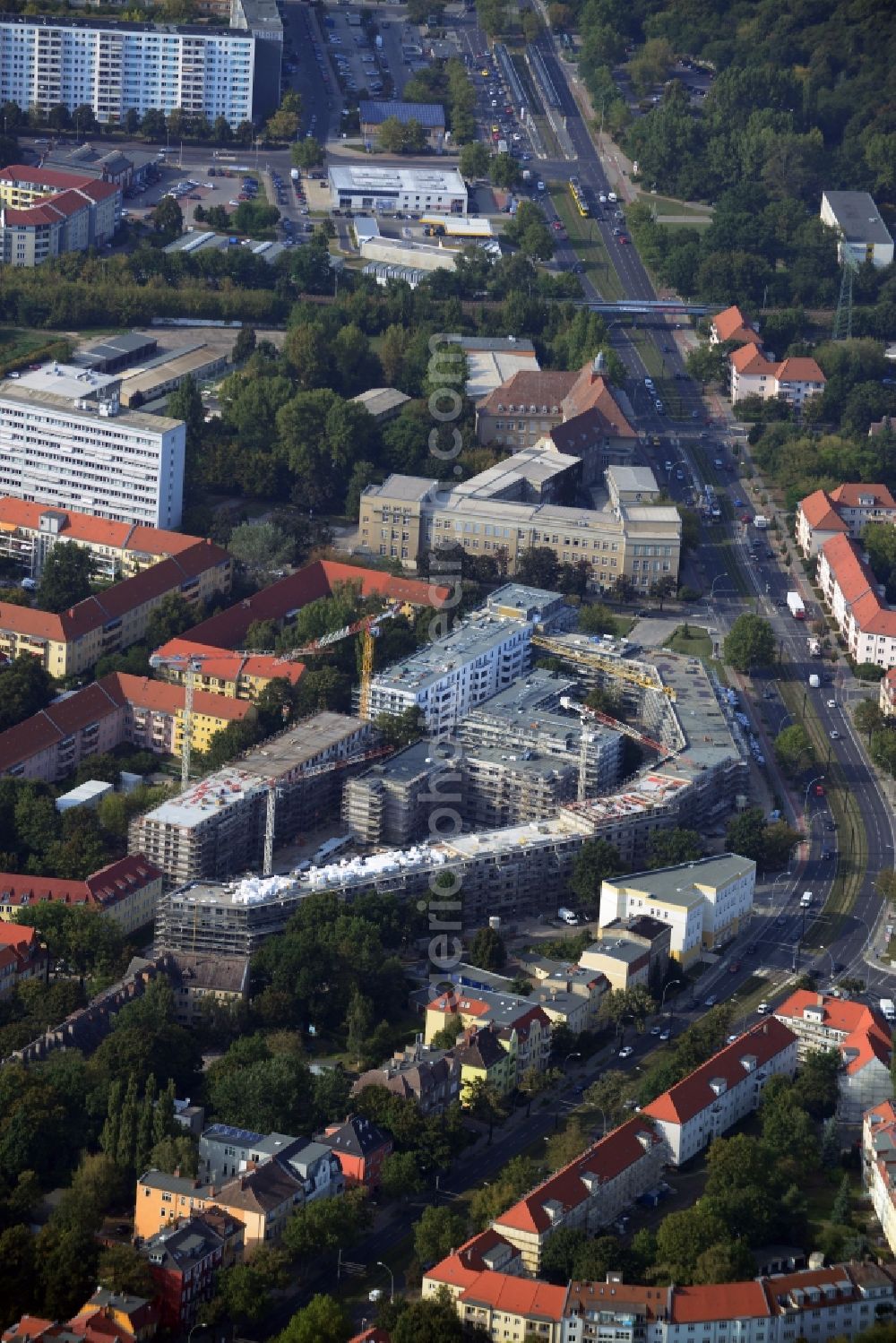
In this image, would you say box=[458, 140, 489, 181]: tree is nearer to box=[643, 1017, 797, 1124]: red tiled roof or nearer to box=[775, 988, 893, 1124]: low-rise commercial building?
box=[775, 988, 893, 1124]: low-rise commercial building

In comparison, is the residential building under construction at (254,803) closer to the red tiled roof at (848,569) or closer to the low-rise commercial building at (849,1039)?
the low-rise commercial building at (849,1039)

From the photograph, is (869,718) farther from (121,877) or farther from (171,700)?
(121,877)

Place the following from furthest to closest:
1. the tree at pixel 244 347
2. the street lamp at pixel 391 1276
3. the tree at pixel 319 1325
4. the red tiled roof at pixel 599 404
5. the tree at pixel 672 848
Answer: the tree at pixel 244 347 < the red tiled roof at pixel 599 404 < the tree at pixel 672 848 < the street lamp at pixel 391 1276 < the tree at pixel 319 1325

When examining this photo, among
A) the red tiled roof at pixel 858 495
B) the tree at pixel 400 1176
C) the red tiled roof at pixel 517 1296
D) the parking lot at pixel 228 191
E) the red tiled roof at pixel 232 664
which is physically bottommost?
the parking lot at pixel 228 191

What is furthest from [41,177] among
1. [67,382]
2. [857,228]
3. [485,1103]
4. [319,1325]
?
[319,1325]

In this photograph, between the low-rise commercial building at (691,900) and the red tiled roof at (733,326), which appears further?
the red tiled roof at (733,326)

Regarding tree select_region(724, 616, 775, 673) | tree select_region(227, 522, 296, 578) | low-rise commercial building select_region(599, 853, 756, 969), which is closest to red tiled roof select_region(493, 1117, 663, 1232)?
low-rise commercial building select_region(599, 853, 756, 969)

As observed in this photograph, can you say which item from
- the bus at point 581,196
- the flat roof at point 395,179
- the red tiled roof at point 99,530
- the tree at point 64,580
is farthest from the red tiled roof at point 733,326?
the tree at point 64,580
